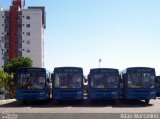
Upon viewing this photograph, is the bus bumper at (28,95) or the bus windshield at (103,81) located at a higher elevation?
the bus windshield at (103,81)

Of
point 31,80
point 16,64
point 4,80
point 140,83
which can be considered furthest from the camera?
point 16,64

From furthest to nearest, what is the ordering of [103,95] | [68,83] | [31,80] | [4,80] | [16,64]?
[16,64], [4,80], [31,80], [103,95], [68,83]

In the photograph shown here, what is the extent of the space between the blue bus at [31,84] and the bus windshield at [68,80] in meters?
1.01

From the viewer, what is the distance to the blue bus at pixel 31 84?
2855 centimetres

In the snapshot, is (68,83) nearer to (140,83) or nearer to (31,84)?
(31,84)

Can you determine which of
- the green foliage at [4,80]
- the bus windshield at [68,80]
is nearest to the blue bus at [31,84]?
the bus windshield at [68,80]

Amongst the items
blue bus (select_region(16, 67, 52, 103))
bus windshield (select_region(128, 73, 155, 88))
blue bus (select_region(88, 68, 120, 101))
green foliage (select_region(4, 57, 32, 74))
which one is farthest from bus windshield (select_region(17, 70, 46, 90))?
green foliage (select_region(4, 57, 32, 74))

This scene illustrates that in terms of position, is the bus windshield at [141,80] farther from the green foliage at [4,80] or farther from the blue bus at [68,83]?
the green foliage at [4,80]

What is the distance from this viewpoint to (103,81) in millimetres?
28891

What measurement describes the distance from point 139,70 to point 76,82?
468 cm

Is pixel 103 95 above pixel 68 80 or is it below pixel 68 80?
below

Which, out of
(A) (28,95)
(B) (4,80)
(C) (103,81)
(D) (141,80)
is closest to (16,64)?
(B) (4,80)

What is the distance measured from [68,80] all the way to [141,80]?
5.26 meters

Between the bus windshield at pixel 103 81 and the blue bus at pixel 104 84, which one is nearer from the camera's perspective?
the blue bus at pixel 104 84
